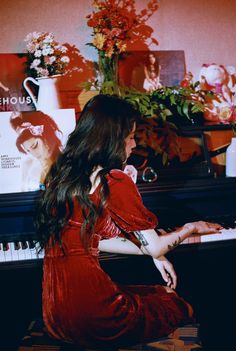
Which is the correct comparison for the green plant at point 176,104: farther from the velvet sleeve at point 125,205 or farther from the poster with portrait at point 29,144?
the velvet sleeve at point 125,205

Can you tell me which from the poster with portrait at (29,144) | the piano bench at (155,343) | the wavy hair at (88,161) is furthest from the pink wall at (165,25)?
the piano bench at (155,343)

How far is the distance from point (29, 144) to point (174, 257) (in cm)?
109

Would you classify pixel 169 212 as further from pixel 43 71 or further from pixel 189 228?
pixel 43 71

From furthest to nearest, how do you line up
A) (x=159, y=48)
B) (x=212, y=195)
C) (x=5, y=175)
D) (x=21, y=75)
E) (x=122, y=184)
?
(x=159, y=48) < (x=21, y=75) < (x=212, y=195) < (x=5, y=175) < (x=122, y=184)

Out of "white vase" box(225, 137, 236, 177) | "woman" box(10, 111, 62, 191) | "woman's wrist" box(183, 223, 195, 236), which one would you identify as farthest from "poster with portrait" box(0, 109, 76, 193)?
"white vase" box(225, 137, 236, 177)

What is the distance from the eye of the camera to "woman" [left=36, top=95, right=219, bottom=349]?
150cm

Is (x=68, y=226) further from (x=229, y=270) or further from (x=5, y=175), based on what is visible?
(x=229, y=270)

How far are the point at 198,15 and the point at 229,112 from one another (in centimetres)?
89

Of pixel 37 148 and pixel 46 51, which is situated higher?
pixel 46 51

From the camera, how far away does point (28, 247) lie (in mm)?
2035

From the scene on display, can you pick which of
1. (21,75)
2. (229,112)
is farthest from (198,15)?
(21,75)

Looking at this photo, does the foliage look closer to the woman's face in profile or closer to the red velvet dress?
the woman's face in profile

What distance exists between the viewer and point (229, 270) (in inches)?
91.0

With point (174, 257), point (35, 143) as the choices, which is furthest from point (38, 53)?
point (174, 257)
